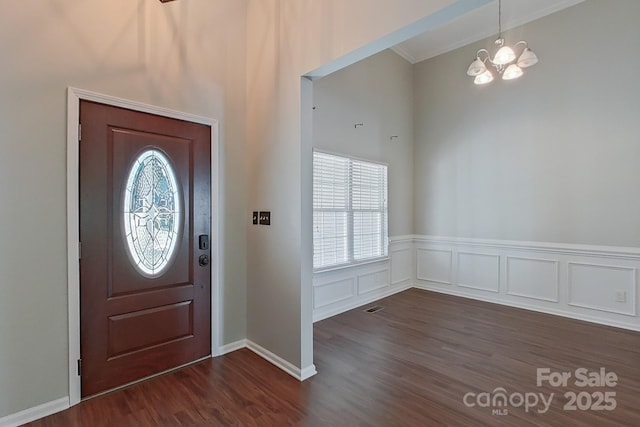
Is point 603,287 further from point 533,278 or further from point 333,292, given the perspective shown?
point 333,292

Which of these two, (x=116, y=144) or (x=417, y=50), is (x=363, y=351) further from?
(x=417, y=50)

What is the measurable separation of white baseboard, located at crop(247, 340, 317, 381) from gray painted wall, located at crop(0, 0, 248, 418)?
1423 mm

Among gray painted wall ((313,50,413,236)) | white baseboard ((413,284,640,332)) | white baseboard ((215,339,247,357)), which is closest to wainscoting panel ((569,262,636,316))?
white baseboard ((413,284,640,332))

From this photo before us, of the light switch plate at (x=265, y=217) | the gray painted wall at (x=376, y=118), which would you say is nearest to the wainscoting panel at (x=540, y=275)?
the gray painted wall at (x=376, y=118)

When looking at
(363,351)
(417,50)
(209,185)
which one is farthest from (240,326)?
(417,50)

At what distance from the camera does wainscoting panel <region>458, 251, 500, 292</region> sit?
4.50 metres

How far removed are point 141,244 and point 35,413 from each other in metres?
1.22

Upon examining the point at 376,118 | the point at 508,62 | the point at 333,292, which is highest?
the point at 508,62

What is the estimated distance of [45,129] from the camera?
2.00 meters

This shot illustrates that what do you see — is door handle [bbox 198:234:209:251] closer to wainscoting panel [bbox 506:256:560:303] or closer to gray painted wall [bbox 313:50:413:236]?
gray painted wall [bbox 313:50:413:236]

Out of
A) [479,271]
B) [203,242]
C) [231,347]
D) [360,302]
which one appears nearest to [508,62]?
[479,271]

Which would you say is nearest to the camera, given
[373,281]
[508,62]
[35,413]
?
[35,413]

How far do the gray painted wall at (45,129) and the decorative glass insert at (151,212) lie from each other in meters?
0.41

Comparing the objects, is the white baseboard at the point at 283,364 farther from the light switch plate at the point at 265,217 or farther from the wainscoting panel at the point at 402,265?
the wainscoting panel at the point at 402,265
